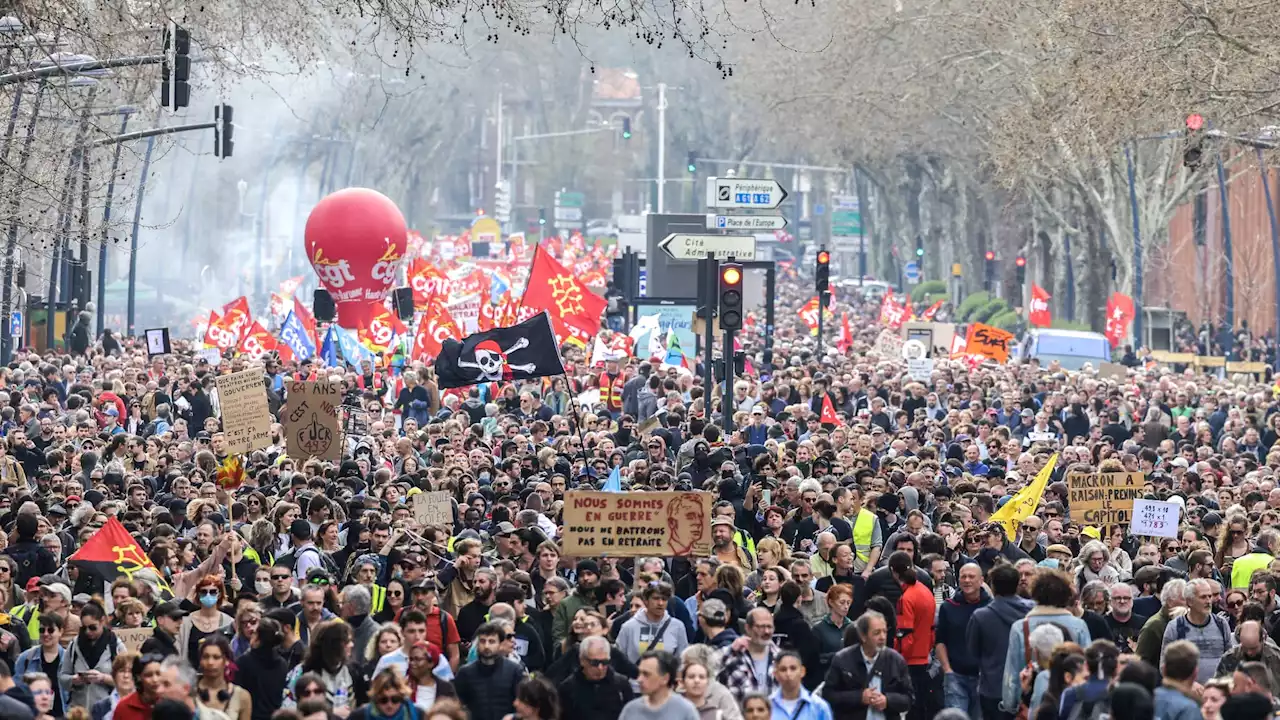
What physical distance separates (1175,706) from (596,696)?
2.40 metres

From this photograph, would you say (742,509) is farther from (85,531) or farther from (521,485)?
(85,531)

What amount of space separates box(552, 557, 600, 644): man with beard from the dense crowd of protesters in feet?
0.05

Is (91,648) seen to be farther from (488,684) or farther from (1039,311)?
(1039,311)

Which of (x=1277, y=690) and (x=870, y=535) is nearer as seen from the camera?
(x=1277, y=690)

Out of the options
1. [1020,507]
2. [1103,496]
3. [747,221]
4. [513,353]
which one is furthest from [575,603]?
[747,221]

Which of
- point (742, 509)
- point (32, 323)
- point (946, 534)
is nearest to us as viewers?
point (946, 534)

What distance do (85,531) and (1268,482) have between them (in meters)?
9.40

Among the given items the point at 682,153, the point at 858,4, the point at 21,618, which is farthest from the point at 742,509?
the point at 682,153

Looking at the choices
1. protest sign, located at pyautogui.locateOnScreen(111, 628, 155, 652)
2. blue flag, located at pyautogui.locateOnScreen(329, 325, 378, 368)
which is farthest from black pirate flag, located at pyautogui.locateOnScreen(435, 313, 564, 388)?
blue flag, located at pyautogui.locateOnScreen(329, 325, 378, 368)

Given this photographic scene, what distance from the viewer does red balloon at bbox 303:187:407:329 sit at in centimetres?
3662

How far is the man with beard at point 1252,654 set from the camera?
11.4m

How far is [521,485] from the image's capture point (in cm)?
1861

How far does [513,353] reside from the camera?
806 inches

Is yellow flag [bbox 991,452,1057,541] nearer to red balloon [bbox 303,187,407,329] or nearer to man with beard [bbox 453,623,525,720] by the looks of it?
man with beard [bbox 453,623,525,720]
